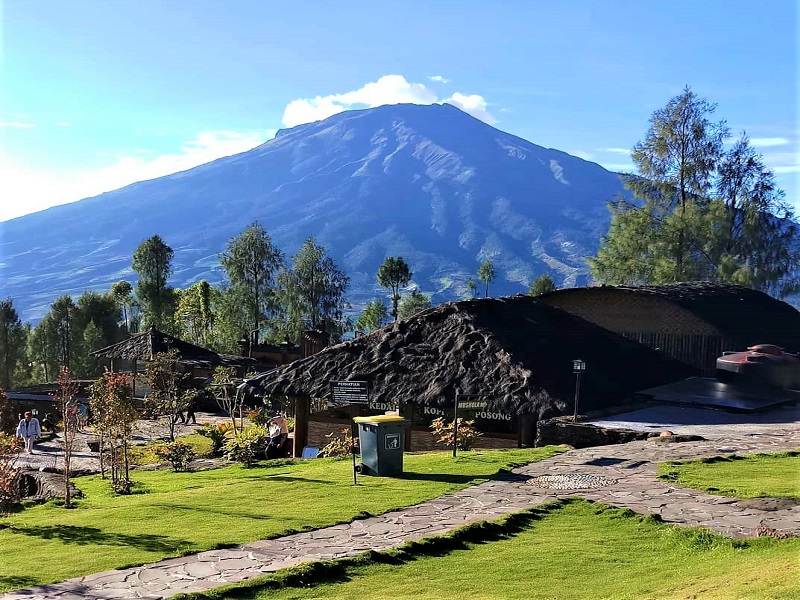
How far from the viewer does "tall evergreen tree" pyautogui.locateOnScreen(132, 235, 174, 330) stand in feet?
196

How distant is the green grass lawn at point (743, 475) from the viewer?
10.5m

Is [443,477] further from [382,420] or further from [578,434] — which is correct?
[578,434]

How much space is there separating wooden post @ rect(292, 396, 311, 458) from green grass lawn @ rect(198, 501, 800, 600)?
42.4 feet

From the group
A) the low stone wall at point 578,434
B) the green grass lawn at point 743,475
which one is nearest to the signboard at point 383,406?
the low stone wall at point 578,434

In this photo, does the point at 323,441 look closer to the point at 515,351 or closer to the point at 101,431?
the point at 515,351

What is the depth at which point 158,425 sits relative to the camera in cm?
2873

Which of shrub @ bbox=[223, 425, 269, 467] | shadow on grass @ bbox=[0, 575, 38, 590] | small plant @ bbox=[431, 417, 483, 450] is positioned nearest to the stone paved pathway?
shadow on grass @ bbox=[0, 575, 38, 590]

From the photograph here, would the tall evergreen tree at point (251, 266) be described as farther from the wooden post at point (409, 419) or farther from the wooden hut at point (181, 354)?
the wooden post at point (409, 419)

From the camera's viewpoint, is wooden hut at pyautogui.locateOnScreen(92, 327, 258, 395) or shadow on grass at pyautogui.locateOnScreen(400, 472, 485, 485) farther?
wooden hut at pyautogui.locateOnScreen(92, 327, 258, 395)

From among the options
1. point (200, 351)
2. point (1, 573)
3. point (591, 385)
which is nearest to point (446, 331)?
point (591, 385)

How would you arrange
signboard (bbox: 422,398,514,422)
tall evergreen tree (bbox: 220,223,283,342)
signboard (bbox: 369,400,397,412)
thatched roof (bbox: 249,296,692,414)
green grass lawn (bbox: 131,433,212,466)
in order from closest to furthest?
signboard (bbox: 422,398,514,422)
thatched roof (bbox: 249,296,692,414)
signboard (bbox: 369,400,397,412)
green grass lawn (bbox: 131,433,212,466)
tall evergreen tree (bbox: 220,223,283,342)

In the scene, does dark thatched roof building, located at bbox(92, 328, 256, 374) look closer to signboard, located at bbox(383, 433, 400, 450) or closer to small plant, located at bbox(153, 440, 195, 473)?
small plant, located at bbox(153, 440, 195, 473)

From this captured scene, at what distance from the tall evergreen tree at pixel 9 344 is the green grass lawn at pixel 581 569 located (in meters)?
58.4

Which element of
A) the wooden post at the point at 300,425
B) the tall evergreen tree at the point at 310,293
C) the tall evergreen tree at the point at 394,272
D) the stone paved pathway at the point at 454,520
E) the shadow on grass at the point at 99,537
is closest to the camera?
the stone paved pathway at the point at 454,520
